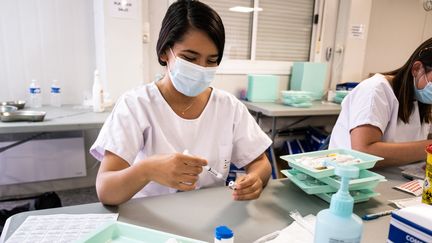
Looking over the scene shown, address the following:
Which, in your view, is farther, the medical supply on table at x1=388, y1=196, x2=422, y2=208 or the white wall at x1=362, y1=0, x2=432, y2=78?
the white wall at x1=362, y1=0, x2=432, y2=78

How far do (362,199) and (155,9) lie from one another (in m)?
2.18

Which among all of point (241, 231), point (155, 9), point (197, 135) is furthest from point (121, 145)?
point (155, 9)

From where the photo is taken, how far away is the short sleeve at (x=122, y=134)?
883mm

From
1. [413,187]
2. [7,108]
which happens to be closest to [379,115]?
[413,187]

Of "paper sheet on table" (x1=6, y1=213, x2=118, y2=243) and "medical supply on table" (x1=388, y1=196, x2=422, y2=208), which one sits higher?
"paper sheet on table" (x1=6, y1=213, x2=118, y2=243)

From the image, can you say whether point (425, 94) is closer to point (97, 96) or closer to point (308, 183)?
point (308, 183)

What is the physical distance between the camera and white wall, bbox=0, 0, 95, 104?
6.94 feet

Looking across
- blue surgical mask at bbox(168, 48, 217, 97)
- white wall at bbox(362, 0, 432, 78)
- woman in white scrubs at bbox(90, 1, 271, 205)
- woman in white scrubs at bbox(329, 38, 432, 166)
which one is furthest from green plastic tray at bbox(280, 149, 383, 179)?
white wall at bbox(362, 0, 432, 78)

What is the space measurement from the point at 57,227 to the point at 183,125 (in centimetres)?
50

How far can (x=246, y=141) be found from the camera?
1113 millimetres

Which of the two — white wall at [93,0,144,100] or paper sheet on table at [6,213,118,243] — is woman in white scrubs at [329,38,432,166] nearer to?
paper sheet on table at [6,213,118,243]

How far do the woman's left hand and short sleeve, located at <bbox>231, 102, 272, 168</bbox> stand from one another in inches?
9.4

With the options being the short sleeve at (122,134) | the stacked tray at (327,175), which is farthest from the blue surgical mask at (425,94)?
the short sleeve at (122,134)

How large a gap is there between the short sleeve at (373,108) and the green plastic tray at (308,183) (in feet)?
1.56
